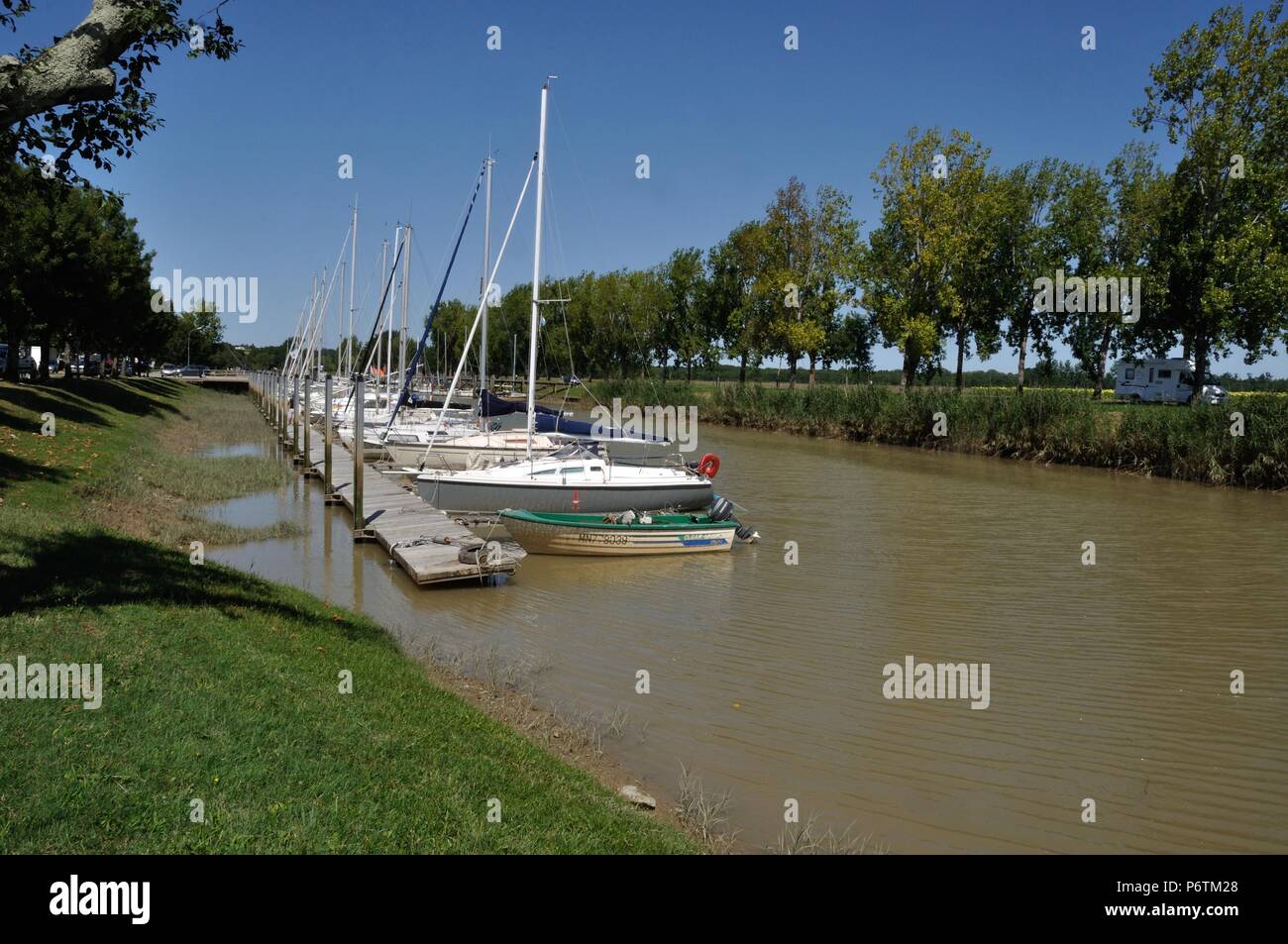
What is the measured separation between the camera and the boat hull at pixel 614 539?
20.0 meters

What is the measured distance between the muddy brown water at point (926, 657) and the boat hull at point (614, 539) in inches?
13.3

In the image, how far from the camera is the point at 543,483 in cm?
2211

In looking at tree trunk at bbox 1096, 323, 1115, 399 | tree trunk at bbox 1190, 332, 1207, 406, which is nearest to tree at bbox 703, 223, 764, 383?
tree trunk at bbox 1096, 323, 1115, 399

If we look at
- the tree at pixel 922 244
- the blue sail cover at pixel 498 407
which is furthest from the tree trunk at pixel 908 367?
the blue sail cover at pixel 498 407

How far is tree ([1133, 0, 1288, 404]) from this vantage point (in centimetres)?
3769

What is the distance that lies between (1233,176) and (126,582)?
44472 mm

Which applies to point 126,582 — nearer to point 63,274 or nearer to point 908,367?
point 63,274

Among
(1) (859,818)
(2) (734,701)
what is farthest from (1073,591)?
(1) (859,818)

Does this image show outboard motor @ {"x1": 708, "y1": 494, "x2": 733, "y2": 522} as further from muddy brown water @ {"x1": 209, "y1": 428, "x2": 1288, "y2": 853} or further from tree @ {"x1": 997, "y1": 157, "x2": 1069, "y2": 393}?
tree @ {"x1": 997, "y1": 157, "x2": 1069, "y2": 393}

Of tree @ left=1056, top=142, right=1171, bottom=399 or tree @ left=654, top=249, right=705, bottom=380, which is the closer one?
tree @ left=1056, top=142, right=1171, bottom=399

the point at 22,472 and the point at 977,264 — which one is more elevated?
the point at 977,264

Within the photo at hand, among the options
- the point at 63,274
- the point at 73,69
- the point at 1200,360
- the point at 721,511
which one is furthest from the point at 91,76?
the point at 1200,360

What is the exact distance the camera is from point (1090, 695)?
38.1ft

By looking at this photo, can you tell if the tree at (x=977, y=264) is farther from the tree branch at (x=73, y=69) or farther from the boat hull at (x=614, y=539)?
the tree branch at (x=73, y=69)
